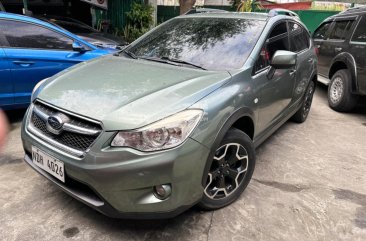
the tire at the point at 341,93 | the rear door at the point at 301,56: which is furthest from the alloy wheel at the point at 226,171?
the tire at the point at 341,93

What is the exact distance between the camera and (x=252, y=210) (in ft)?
9.62

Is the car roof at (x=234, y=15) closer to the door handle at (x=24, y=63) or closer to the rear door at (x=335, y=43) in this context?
the door handle at (x=24, y=63)

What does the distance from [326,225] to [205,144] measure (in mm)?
1328

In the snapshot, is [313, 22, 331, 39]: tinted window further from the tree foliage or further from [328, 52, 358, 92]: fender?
the tree foliage

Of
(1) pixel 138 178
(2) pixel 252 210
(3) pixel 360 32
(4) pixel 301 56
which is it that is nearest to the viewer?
(1) pixel 138 178

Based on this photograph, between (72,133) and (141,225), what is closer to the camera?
(72,133)

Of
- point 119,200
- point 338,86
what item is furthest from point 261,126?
point 338,86

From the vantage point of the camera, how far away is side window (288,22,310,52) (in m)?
4.24

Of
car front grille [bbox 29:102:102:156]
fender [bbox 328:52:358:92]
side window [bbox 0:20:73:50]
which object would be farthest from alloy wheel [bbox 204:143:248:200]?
fender [bbox 328:52:358:92]

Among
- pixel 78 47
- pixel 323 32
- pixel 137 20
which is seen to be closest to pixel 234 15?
pixel 78 47

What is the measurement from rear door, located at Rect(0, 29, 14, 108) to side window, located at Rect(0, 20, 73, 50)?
12 cm

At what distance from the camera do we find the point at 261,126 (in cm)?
337

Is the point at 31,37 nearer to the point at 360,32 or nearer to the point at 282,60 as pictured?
the point at 282,60

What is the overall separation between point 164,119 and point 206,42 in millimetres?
1416
